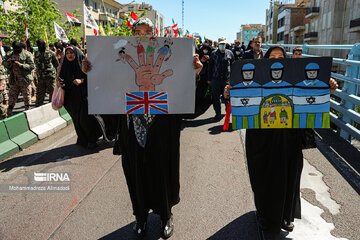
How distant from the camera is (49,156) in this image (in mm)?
5168

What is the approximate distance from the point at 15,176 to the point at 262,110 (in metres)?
3.76

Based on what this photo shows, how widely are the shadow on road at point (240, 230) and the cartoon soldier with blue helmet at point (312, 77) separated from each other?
4.86ft

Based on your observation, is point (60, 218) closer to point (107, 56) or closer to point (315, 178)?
point (107, 56)

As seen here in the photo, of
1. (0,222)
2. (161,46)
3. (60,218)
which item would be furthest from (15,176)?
(161,46)

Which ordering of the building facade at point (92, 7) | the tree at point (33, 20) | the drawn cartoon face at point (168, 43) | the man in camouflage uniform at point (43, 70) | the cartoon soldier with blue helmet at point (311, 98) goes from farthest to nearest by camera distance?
the building facade at point (92, 7), the tree at point (33, 20), the man in camouflage uniform at point (43, 70), the cartoon soldier with blue helmet at point (311, 98), the drawn cartoon face at point (168, 43)

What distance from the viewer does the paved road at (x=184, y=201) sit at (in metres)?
2.93

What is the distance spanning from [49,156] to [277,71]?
13.9ft

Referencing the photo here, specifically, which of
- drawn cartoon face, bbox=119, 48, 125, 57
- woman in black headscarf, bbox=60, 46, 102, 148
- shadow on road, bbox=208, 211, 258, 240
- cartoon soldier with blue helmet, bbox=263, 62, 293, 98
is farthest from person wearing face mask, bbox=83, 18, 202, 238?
woman in black headscarf, bbox=60, 46, 102, 148

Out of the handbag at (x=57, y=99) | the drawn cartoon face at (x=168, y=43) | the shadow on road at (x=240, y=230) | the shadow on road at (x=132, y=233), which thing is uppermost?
the drawn cartoon face at (x=168, y=43)

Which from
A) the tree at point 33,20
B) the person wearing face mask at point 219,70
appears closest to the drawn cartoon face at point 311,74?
the person wearing face mask at point 219,70

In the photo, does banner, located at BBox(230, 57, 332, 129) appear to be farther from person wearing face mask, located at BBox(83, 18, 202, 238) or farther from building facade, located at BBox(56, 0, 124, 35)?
building facade, located at BBox(56, 0, 124, 35)

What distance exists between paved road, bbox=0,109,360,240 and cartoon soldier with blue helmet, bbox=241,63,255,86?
4.84ft

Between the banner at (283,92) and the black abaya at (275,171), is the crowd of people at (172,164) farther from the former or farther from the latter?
the banner at (283,92)

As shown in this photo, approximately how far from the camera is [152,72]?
8.18 feet
